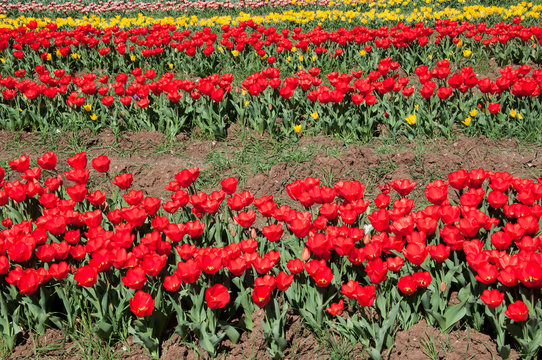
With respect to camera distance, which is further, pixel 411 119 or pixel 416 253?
pixel 411 119

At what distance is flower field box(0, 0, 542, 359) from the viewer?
2543 mm

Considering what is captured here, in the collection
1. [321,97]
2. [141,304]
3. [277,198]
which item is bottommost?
[277,198]

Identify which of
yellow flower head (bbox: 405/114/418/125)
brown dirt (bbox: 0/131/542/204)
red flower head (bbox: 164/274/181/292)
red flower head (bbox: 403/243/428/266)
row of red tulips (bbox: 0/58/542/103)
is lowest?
brown dirt (bbox: 0/131/542/204)

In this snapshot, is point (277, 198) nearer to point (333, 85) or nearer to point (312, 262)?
point (333, 85)

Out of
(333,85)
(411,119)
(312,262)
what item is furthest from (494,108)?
(312,262)

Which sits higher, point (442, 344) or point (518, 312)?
point (518, 312)

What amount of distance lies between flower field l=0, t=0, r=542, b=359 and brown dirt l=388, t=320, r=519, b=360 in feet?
0.06

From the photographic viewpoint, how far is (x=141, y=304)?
242 centimetres

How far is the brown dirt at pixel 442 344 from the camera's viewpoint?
248 cm

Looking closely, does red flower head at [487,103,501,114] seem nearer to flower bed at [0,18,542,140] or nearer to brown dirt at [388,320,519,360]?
flower bed at [0,18,542,140]

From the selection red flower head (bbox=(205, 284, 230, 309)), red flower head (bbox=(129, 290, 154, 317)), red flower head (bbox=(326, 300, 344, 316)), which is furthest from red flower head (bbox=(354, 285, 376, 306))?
red flower head (bbox=(129, 290, 154, 317))

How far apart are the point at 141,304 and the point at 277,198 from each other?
6.87 ft

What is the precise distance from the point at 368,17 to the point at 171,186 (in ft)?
25.7

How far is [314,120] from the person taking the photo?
17.3ft
